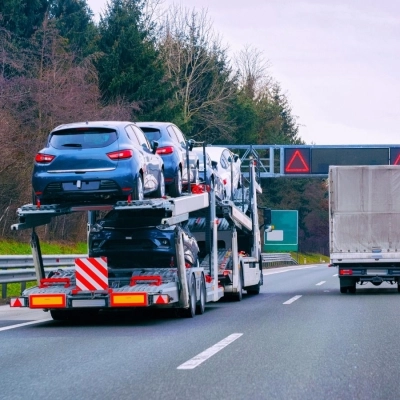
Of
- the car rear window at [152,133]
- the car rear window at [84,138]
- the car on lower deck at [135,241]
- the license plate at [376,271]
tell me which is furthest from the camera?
the license plate at [376,271]

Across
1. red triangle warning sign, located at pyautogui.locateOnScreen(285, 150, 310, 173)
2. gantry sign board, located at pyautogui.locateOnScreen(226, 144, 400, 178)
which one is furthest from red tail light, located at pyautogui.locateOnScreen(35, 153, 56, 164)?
red triangle warning sign, located at pyautogui.locateOnScreen(285, 150, 310, 173)

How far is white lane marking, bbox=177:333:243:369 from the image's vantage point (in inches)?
389

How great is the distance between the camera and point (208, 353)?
10.9m

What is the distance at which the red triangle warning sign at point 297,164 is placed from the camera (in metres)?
46.9

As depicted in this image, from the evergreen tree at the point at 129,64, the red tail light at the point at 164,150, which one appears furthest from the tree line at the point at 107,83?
the red tail light at the point at 164,150

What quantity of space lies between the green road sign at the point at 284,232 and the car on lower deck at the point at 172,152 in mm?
33156

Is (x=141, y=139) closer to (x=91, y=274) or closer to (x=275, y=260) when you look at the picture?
(x=91, y=274)

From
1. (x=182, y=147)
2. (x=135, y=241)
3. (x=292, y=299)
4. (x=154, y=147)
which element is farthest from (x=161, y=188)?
(x=292, y=299)

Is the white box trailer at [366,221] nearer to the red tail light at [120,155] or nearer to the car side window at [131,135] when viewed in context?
the car side window at [131,135]

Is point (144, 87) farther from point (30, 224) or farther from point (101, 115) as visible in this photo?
point (30, 224)

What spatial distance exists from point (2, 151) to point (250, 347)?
21391mm

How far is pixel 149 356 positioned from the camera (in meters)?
10.7

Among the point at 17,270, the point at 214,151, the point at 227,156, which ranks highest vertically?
the point at 214,151

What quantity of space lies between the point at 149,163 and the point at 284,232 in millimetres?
36721
